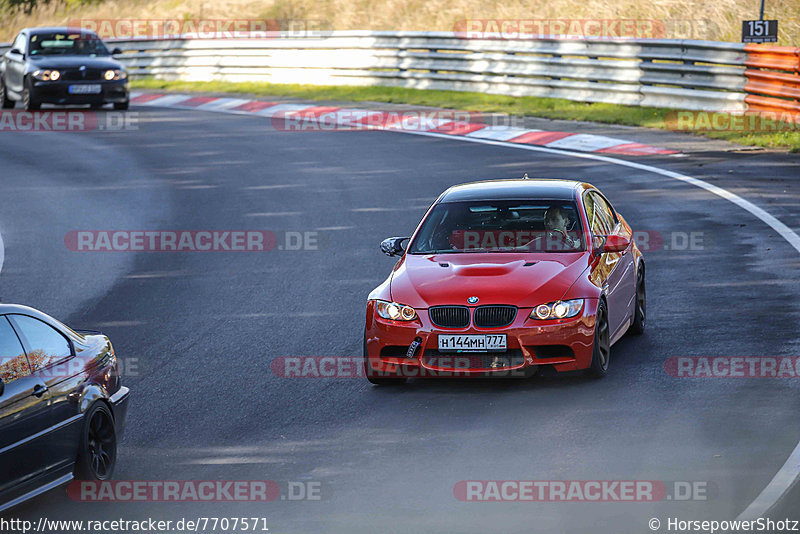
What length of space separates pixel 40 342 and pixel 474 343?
325 centimetres

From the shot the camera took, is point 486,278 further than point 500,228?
No

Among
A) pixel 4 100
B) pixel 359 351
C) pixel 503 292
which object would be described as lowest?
pixel 4 100

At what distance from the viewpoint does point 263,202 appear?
59.0 ft

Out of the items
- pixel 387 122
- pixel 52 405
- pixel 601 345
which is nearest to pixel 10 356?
pixel 52 405

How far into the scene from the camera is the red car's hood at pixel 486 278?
9.51 metres

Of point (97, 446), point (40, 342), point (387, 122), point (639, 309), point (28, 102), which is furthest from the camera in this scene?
point (28, 102)

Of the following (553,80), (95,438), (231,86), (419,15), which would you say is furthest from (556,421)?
(419,15)

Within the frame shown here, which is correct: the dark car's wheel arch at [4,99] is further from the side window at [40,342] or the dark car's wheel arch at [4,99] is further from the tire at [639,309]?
the side window at [40,342]

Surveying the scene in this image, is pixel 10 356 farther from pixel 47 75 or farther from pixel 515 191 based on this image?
pixel 47 75

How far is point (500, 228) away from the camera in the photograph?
34.9 feet

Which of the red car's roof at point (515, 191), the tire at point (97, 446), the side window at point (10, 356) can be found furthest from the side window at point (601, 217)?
the side window at point (10, 356)

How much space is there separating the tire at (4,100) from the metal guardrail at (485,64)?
6909mm

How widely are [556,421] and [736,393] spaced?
4.61ft

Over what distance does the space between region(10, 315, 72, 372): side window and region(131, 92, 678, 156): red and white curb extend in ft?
48.0
